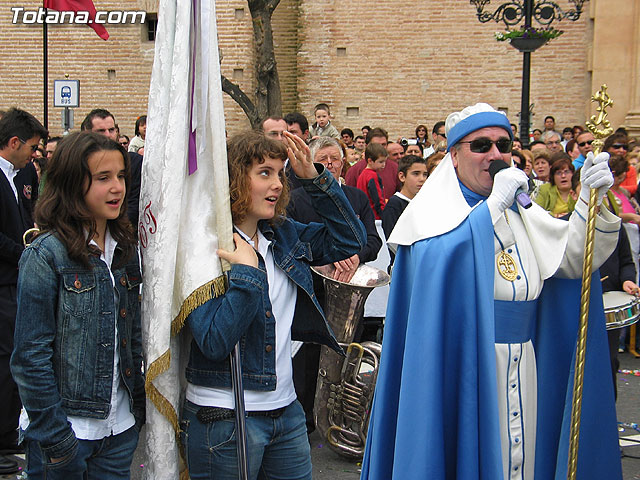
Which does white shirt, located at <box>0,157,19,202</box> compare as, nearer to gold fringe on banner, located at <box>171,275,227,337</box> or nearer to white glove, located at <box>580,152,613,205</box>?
gold fringe on banner, located at <box>171,275,227,337</box>

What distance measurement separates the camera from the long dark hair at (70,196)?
9.87 feet

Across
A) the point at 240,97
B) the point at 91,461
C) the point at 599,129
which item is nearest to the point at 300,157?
the point at 599,129

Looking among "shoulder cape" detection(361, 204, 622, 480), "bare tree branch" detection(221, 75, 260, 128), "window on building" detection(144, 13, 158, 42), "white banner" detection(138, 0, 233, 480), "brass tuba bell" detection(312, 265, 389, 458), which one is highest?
"window on building" detection(144, 13, 158, 42)

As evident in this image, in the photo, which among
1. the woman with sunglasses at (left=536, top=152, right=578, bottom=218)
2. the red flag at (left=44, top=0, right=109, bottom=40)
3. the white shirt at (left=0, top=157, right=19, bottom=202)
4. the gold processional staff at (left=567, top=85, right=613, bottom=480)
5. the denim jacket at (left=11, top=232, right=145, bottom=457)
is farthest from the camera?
the red flag at (left=44, top=0, right=109, bottom=40)

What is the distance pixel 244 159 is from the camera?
10.4 feet

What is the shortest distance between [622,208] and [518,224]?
550cm

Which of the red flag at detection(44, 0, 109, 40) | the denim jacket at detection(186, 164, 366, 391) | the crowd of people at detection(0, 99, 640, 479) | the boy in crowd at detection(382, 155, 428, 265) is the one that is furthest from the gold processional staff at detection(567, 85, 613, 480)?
the red flag at detection(44, 0, 109, 40)

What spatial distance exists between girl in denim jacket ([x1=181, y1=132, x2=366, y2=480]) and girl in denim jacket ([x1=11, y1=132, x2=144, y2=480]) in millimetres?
287

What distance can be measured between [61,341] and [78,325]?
0.09 m

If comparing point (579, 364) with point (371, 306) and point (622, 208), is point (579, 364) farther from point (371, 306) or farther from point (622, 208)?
point (622, 208)

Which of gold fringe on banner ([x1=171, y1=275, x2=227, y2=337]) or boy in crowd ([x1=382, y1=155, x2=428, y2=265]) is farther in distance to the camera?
boy in crowd ([x1=382, y1=155, x2=428, y2=265])

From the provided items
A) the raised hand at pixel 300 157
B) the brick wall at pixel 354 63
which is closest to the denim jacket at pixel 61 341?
the raised hand at pixel 300 157

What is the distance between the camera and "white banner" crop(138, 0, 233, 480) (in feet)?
9.78

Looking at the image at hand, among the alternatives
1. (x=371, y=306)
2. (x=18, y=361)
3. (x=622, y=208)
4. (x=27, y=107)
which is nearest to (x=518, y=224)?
(x=18, y=361)
